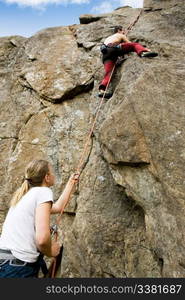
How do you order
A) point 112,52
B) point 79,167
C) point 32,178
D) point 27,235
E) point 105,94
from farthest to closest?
point 112,52
point 105,94
point 79,167
point 32,178
point 27,235

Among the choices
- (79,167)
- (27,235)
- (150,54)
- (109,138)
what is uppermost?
(150,54)

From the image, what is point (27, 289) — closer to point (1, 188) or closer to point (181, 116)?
point (181, 116)

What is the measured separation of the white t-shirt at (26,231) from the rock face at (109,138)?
2.51 meters

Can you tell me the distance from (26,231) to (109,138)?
128 inches

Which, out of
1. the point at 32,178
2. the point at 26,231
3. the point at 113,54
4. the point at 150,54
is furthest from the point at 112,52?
the point at 26,231

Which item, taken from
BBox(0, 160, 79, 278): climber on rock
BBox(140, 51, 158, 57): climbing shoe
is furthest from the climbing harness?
BBox(0, 160, 79, 278): climber on rock

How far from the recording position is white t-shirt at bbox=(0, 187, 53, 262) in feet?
18.9

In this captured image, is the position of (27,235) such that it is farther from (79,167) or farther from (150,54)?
(150,54)

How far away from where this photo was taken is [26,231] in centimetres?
578

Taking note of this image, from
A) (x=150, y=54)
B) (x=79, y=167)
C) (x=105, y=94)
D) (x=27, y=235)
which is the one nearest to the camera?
(x=27, y=235)

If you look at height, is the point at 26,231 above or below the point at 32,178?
below

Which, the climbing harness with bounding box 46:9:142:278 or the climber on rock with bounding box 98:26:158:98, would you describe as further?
the climber on rock with bounding box 98:26:158:98

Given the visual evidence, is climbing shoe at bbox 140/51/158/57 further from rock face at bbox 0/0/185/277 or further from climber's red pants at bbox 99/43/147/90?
climber's red pants at bbox 99/43/147/90

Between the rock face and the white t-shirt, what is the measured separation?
2.51 m
